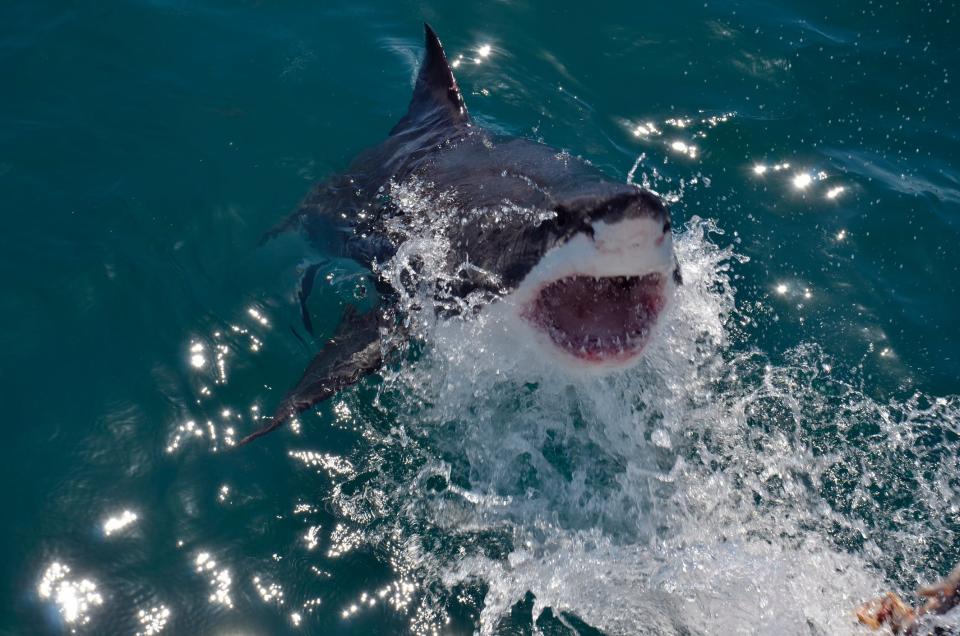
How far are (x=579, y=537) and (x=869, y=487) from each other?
4.77 feet

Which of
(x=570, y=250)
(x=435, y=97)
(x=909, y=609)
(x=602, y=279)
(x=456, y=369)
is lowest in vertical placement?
(x=456, y=369)

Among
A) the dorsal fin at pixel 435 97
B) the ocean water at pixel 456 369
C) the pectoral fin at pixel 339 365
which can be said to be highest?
the dorsal fin at pixel 435 97

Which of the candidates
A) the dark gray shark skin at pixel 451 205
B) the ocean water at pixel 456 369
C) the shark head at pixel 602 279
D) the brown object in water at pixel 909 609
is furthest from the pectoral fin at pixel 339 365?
the brown object in water at pixel 909 609

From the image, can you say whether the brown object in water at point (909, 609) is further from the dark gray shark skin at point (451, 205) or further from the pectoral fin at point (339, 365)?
the pectoral fin at point (339, 365)

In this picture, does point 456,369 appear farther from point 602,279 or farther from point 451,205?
point 602,279

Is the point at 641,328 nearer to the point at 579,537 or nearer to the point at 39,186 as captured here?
the point at 579,537

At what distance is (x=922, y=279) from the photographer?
15.7ft

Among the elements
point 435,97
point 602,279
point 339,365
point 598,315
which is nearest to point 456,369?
point 339,365

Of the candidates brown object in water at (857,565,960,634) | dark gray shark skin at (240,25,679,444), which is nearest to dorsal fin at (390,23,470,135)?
dark gray shark skin at (240,25,679,444)

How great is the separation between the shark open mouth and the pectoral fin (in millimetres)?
884

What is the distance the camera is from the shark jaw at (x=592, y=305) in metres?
2.67

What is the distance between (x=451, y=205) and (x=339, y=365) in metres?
0.90

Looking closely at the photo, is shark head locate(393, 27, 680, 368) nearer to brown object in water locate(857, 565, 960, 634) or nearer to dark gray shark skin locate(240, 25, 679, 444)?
dark gray shark skin locate(240, 25, 679, 444)

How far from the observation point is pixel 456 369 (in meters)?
3.47
